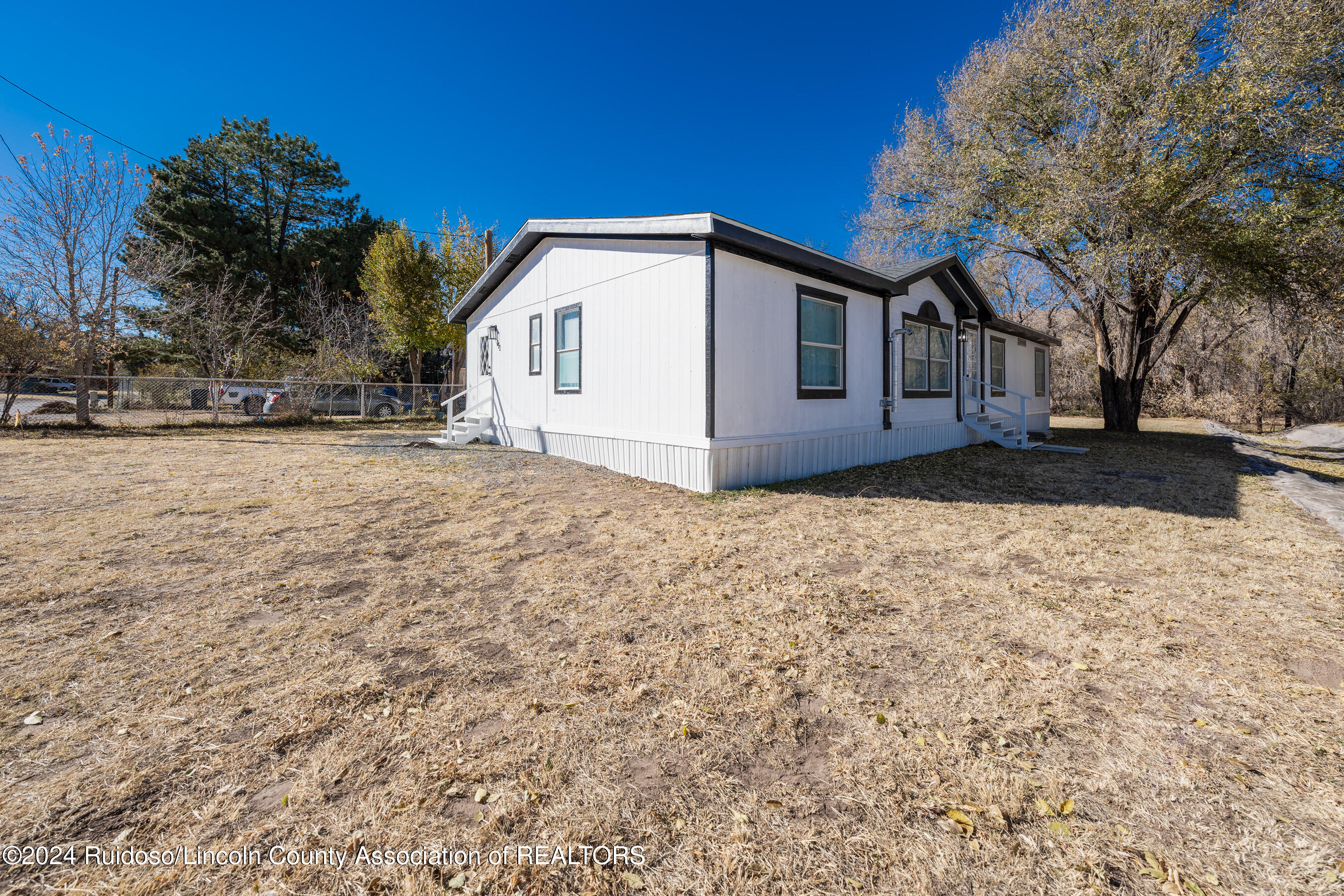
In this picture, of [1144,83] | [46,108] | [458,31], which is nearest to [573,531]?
[1144,83]

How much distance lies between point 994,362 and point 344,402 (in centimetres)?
1960

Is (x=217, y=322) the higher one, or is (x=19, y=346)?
(x=217, y=322)

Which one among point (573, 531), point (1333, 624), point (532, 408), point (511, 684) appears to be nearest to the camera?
point (511, 684)

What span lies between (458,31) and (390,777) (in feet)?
65.5

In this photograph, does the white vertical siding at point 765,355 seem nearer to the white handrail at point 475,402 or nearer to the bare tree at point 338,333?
the white handrail at point 475,402

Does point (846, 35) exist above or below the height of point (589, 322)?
above

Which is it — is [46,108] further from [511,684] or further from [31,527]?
[511,684]

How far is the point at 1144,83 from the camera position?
1106 cm

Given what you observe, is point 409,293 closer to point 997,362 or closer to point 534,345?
point 534,345

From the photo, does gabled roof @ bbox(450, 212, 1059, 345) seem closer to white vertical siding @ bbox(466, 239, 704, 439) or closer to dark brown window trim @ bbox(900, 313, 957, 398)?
white vertical siding @ bbox(466, 239, 704, 439)

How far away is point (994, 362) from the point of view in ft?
46.9

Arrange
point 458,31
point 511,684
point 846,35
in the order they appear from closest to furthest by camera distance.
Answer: point 511,684
point 458,31
point 846,35

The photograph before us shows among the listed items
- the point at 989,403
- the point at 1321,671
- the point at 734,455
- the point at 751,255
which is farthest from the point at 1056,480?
the point at 1321,671

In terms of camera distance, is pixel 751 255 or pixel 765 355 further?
pixel 765 355
